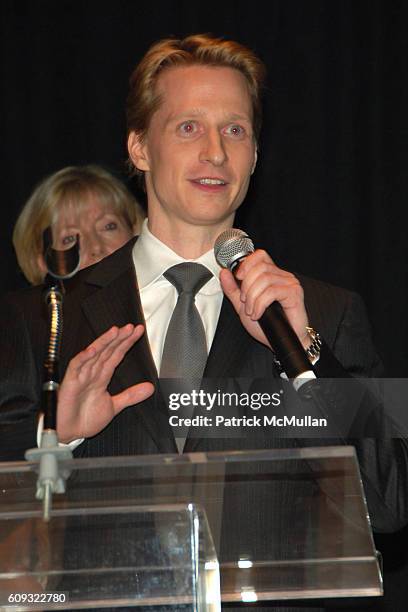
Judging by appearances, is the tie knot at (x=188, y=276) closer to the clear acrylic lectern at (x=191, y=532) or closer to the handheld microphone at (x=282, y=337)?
the handheld microphone at (x=282, y=337)

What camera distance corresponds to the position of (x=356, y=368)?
2.13 meters

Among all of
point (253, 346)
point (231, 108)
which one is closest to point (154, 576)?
point (253, 346)

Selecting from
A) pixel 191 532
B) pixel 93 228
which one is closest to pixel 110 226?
pixel 93 228

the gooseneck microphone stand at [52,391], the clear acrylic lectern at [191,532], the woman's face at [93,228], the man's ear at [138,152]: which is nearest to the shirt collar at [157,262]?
the man's ear at [138,152]

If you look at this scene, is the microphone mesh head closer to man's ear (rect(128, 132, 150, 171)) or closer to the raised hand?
the raised hand

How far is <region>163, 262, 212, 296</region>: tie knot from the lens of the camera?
2.28 m

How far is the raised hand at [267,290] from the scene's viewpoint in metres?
1.79

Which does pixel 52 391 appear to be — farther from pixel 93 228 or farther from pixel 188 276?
pixel 93 228

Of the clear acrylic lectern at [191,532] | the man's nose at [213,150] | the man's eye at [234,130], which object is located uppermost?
the man's eye at [234,130]

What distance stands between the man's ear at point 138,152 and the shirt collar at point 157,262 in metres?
0.20

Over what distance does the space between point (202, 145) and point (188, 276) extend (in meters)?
0.29

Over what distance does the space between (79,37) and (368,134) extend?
1.11m

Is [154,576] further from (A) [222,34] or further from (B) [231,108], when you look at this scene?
(A) [222,34]

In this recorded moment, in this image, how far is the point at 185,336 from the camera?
216 centimetres
